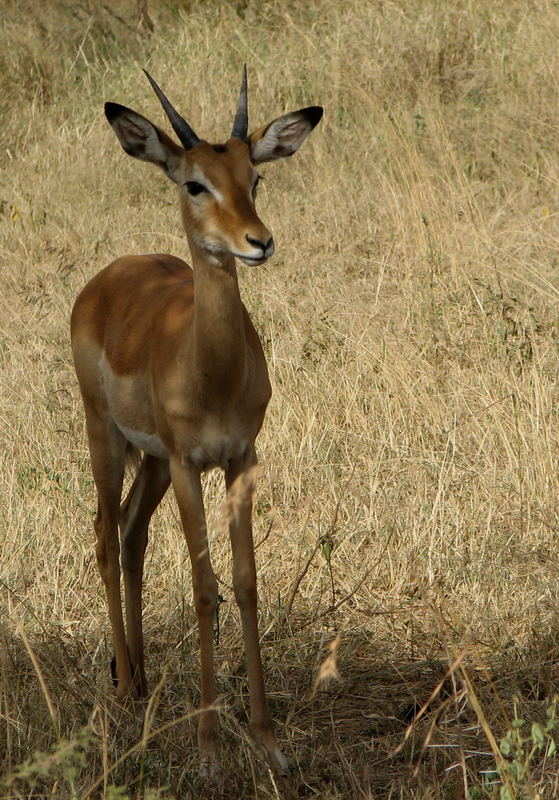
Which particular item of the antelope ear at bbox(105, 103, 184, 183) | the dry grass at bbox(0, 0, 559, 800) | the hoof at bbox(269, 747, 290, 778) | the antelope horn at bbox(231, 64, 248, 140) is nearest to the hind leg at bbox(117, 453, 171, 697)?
the dry grass at bbox(0, 0, 559, 800)

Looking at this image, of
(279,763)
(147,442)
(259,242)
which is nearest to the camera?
(259,242)

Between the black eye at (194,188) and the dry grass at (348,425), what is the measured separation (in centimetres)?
128

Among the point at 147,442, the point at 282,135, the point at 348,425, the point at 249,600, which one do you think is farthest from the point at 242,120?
the point at 348,425

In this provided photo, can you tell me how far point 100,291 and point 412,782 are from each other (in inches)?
85.1

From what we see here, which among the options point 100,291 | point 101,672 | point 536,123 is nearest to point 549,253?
point 536,123

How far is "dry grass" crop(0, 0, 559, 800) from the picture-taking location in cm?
371

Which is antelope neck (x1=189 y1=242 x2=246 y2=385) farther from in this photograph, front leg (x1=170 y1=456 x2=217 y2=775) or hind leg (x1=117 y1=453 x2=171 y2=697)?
hind leg (x1=117 y1=453 x2=171 y2=697)

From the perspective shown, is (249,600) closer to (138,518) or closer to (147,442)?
(147,442)

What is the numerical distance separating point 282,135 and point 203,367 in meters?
0.87

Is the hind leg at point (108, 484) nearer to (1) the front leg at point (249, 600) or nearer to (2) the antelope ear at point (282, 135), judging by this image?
(1) the front leg at point (249, 600)

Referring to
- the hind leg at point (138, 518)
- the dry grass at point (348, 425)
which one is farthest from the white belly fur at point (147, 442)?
the dry grass at point (348, 425)

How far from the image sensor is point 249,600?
386 centimetres

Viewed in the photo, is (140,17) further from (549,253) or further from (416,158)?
(549,253)

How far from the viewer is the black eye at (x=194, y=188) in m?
3.67
